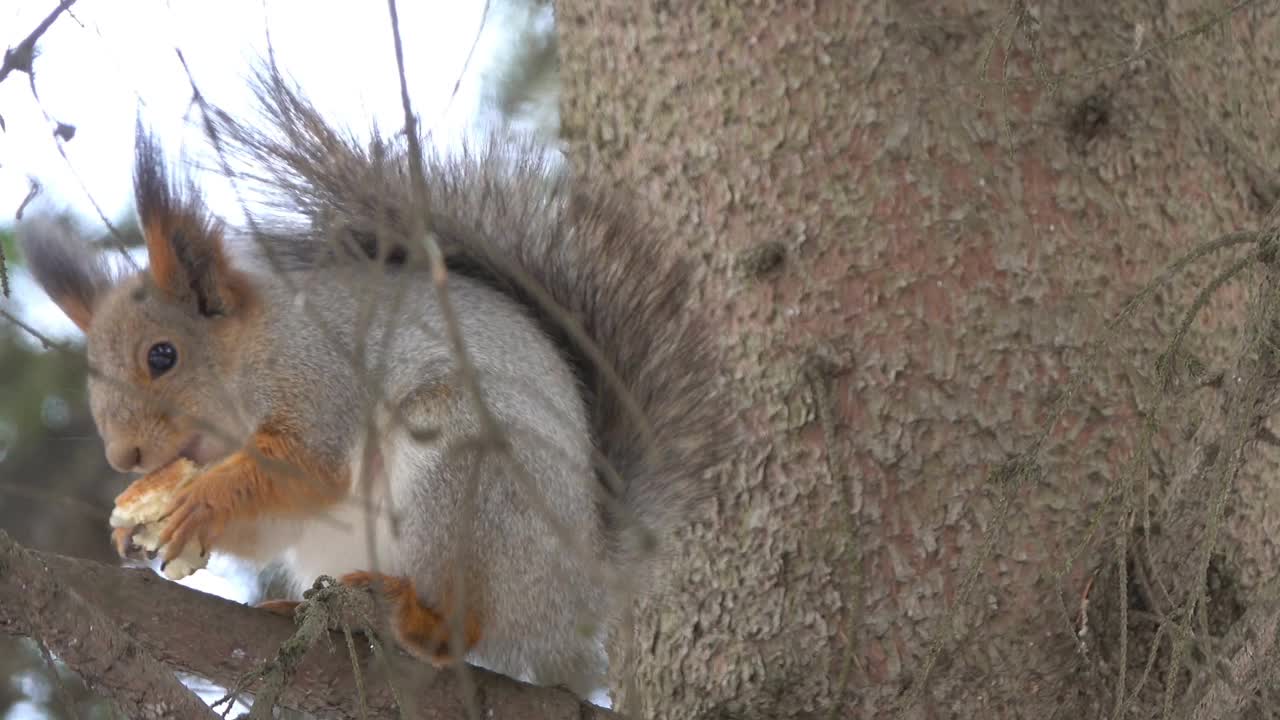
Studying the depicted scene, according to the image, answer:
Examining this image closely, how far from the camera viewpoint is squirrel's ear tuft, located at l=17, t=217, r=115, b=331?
204cm

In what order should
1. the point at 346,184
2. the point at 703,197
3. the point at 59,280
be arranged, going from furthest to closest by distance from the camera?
1. the point at 59,280
2. the point at 346,184
3. the point at 703,197

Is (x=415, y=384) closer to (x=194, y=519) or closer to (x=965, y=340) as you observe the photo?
(x=194, y=519)

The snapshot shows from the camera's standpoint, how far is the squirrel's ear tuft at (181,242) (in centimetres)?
187

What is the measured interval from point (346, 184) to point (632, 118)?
1.29ft

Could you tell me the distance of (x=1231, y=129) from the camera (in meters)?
1.66

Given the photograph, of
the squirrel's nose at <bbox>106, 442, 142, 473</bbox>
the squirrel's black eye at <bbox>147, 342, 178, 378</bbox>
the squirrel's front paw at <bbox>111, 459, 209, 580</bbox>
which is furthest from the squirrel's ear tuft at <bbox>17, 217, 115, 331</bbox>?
the squirrel's front paw at <bbox>111, 459, 209, 580</bbox>

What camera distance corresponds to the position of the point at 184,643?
59.5 inches

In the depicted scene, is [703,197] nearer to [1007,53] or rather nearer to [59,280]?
[1007,53]

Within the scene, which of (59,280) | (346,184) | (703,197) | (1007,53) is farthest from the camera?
(59,280)

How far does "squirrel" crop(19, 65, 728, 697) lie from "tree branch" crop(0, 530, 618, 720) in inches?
3.9

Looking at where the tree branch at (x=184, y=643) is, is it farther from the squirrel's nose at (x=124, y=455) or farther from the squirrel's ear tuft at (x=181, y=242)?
the squirrel's ear tuft at (x=181, y=242)

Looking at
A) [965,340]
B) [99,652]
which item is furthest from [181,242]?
[965,340]

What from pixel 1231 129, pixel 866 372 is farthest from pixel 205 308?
pixel 1231 129

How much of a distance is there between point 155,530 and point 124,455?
0.17m
